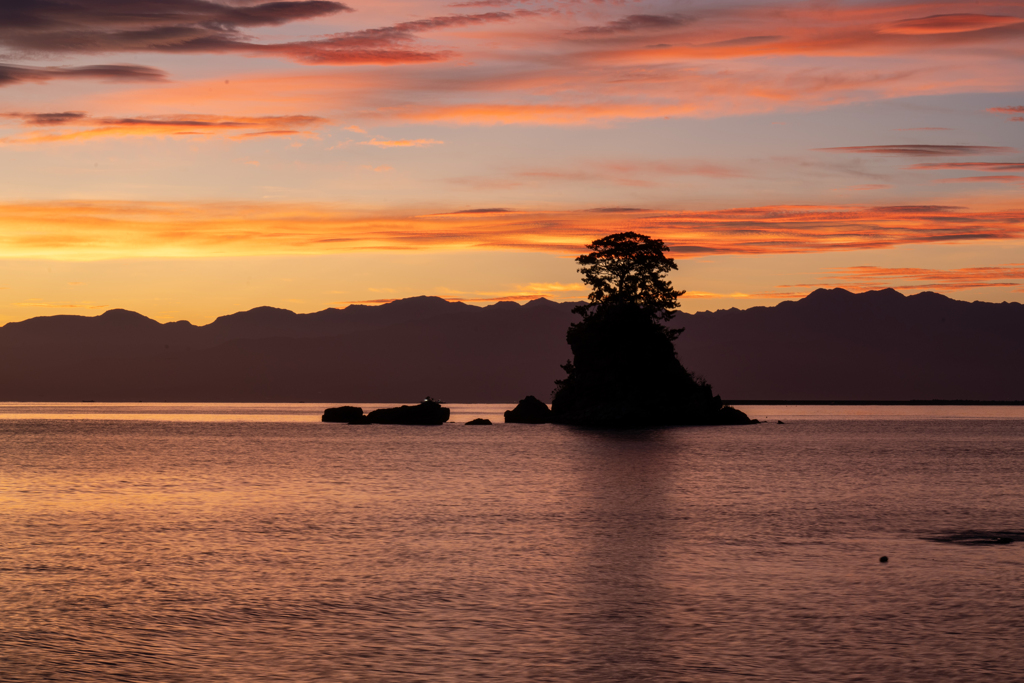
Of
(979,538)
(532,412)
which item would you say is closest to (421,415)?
(532,412)

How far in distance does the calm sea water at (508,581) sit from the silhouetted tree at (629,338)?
64.3 m

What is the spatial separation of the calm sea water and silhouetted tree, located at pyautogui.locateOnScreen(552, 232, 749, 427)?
2530 inches

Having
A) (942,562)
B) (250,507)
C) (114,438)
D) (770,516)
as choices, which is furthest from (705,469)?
(114,438)

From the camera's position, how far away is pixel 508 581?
33.0 m

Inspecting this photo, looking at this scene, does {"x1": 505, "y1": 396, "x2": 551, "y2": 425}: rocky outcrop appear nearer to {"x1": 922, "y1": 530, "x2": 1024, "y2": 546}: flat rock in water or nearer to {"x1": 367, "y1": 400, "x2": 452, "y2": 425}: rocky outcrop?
{"x1": 367, "y1": 400, "x2": 452, "y2": 425}: rocky outcrop

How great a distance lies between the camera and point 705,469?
3349 inches

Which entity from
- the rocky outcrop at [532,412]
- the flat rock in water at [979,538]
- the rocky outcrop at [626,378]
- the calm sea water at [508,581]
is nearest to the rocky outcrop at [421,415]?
the rocky outcrop at [532,412]

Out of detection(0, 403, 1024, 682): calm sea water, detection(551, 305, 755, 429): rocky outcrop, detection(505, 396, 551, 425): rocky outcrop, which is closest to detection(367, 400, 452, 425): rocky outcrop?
detection(505, 396, 551, 425): rocky outcrop

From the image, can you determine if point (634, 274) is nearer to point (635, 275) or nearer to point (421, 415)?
point (635, 275)

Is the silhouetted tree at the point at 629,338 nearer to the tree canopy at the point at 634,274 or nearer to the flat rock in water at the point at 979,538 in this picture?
the tree canopy at the point at 634,274

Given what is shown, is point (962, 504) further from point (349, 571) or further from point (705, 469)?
point (349, 571)

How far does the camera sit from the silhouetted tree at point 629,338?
13912cm

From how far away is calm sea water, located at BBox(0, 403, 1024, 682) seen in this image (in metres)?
22.7

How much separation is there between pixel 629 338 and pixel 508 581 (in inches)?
4220
